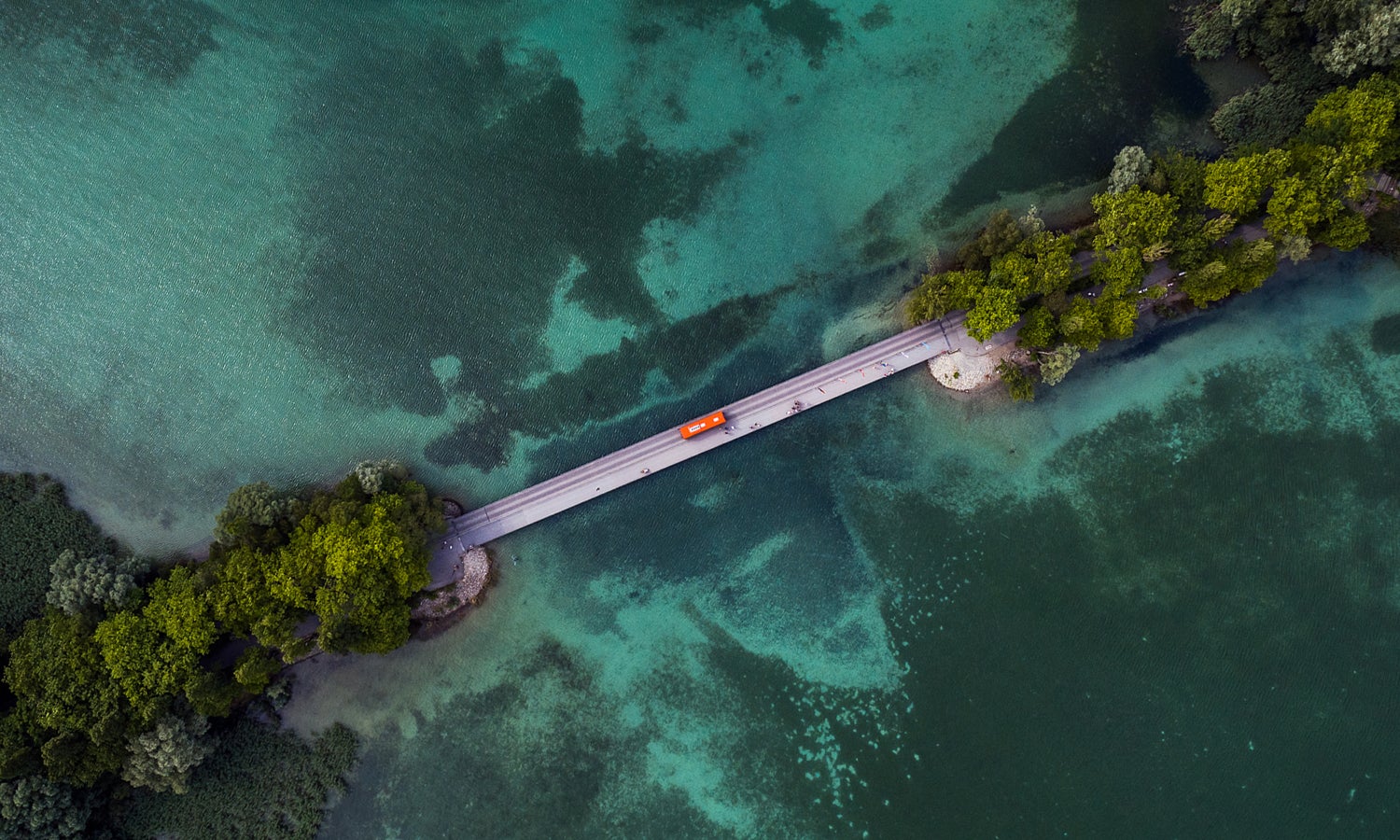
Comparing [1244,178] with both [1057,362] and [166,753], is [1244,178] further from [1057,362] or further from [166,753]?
[166,753]

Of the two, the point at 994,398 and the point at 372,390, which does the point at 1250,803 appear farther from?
the point at 372,390

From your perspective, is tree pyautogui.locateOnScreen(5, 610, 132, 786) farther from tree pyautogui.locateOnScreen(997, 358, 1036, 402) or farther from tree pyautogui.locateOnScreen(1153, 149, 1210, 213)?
tree pyautogui.locateOnScreen(1153, 149, 1210, 213)

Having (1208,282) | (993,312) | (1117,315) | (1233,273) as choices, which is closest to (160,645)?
(993,312)

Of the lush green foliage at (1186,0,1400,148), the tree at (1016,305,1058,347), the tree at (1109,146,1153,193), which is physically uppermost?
the lush green foliage at (1186,0,1400,148)

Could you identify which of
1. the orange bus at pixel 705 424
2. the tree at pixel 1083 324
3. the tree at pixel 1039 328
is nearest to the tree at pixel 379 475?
the orange bus at pixel 705 424

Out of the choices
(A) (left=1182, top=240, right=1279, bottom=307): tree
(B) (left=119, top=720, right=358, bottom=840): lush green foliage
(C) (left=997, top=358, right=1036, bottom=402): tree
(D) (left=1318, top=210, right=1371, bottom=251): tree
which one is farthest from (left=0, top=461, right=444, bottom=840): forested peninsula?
(D) (left=1318, top=210, right=1371, bottom=251): tree

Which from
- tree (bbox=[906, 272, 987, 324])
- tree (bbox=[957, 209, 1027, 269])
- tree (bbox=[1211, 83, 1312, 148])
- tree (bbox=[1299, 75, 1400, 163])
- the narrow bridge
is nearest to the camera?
tree (bbox=[1299, 75, 1400, 163])
